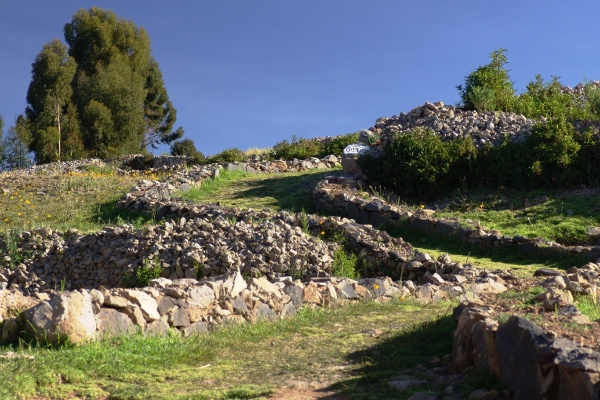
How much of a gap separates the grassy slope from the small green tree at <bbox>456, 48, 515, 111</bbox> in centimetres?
1234

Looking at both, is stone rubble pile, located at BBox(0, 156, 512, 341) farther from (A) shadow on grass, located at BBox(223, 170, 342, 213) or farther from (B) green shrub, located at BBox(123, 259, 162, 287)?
(A) shadow on grass, located at BBox(223, 170, 342, 213)

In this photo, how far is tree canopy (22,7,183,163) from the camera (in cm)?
3828

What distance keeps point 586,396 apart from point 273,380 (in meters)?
2.55

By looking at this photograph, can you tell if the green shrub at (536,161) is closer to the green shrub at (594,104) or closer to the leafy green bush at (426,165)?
the leafy green bush at (426,165)

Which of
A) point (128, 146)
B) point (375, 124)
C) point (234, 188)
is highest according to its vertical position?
point (128, 146)

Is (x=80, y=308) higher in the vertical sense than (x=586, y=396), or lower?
higher

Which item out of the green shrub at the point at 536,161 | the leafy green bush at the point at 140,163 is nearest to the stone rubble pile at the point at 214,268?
the green shrub at the point at 536,161

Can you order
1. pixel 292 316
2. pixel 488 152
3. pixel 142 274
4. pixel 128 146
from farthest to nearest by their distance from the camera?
pixel 128 146, pixel 488 152, pixel 142 274, pixel 292 316

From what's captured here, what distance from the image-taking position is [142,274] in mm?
10766

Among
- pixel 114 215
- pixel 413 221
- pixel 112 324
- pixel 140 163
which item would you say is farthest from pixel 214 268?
pixel 140 163

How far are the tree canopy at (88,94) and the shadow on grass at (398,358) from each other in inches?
1194

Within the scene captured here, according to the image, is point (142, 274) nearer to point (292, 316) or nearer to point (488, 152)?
point (292, 316)

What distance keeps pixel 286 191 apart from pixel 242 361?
1195 centimetres

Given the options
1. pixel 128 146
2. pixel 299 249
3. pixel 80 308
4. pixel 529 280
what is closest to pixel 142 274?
pixel 299 249
